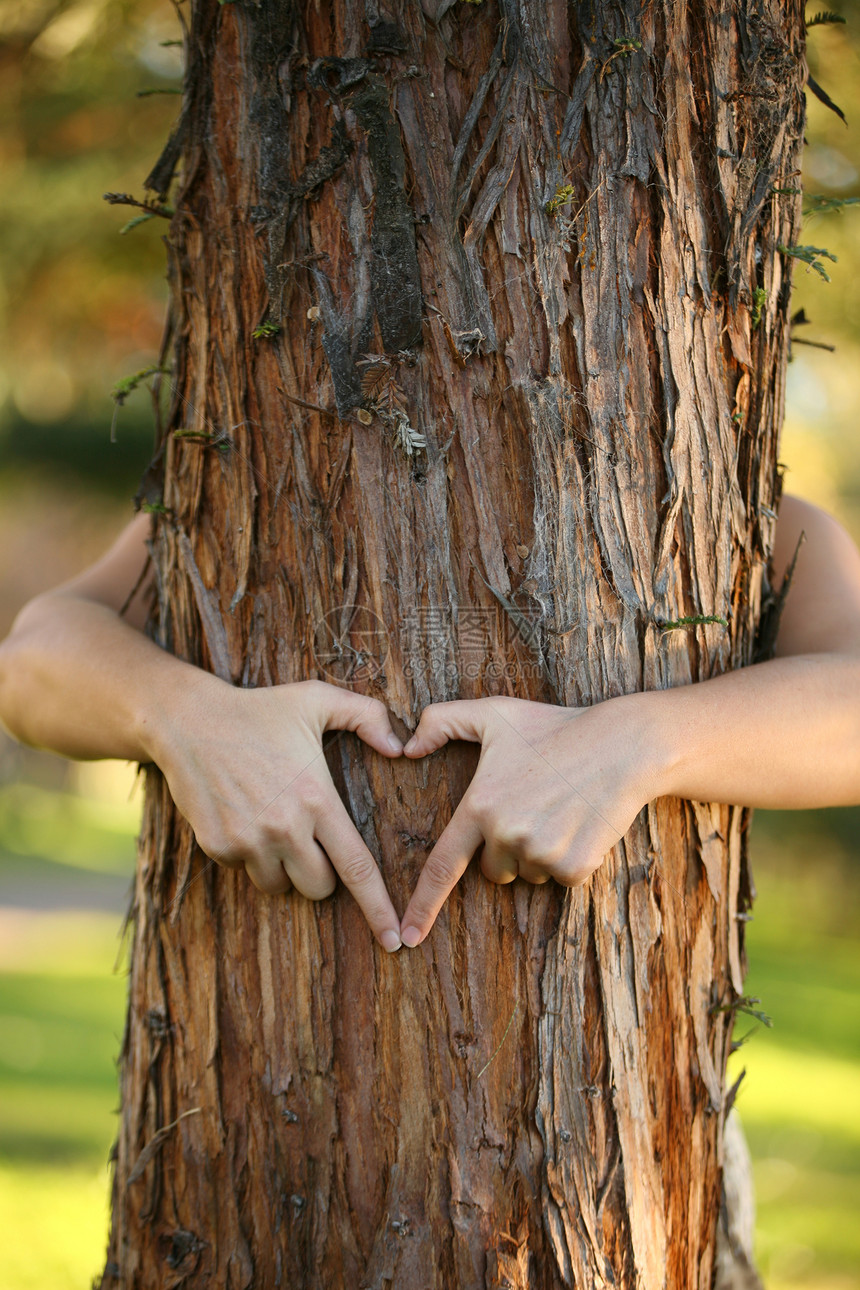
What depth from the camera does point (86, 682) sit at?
145cm

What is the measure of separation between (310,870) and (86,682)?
1.70 feet

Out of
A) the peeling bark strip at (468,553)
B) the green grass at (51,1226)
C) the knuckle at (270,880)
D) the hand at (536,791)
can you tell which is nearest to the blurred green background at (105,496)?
the green grass at (51,1226)

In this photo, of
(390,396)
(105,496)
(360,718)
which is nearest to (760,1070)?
(360,718)

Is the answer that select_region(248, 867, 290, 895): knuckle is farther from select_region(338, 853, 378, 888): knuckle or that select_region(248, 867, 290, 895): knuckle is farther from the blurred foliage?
the blurred foliage

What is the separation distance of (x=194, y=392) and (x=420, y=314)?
43 centimetres

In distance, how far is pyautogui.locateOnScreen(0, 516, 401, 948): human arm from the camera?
1250mm

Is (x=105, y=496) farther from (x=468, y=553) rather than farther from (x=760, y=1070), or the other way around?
(x=760, y=1070)

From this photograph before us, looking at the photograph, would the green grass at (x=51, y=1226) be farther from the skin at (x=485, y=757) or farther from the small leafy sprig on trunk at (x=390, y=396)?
the small leafy sprig on trunk at (x=390, y=396)

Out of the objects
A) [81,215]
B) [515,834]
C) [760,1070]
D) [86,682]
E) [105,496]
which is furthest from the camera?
[105,496]

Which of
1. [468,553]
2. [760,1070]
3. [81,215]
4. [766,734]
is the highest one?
[81,215]

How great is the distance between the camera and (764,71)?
1356mm

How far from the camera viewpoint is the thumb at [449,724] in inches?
48.9

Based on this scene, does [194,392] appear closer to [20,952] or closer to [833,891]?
[20,952]

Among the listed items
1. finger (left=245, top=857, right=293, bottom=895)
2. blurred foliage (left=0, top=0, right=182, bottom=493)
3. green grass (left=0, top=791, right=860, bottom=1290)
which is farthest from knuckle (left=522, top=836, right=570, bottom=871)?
green grass (left=0, top=791, right=860, bottom=1290)
